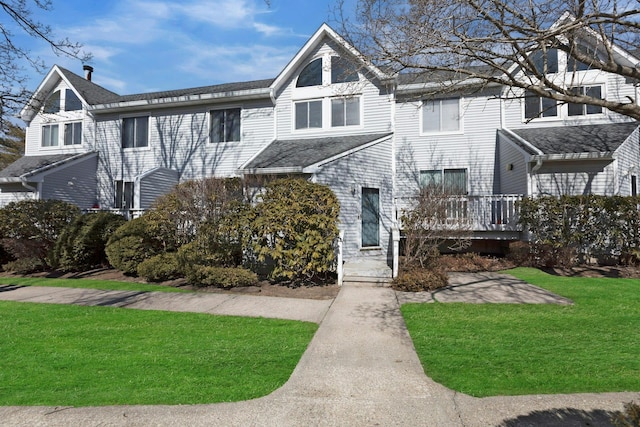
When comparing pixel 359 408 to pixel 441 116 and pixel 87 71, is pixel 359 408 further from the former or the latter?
pixel 87 71

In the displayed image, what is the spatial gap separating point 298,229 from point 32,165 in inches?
572

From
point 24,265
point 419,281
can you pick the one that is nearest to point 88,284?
point 24,265

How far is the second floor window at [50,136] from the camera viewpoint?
1825cm

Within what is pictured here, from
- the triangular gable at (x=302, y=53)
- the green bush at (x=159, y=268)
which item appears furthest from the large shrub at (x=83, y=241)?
the triangular gable at (x=302, y=53)

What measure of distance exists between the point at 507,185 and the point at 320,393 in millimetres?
12678

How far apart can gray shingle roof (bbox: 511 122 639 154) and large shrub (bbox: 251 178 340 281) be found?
7.96 metres

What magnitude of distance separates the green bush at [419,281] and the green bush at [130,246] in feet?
23.6

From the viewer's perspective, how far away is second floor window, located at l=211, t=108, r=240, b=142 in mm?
15742

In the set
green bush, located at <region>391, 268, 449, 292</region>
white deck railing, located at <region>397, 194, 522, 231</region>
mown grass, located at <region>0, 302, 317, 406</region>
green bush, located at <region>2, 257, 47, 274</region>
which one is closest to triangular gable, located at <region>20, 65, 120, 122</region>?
green bush, located at <region>2, 257, 47, 274</region>

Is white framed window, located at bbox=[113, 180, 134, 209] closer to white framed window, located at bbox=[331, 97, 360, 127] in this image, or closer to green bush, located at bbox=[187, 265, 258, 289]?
green bush, located at bbox=[187, 265, 258, 289]

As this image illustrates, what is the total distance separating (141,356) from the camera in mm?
4762

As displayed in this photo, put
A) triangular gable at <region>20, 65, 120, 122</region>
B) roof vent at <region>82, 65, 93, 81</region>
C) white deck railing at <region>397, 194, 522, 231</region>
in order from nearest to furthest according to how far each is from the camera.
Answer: white deck railing at <region>397, 194, 522, 231</region> < triangular gable at <region>20, 65, 120, 122</region> < roof vent at <region>82, 65, 93, 81</region>

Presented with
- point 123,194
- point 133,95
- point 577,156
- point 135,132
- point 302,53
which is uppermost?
point 302,53

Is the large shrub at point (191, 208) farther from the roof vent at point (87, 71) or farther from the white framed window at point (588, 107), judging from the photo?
the roof vent at point (87, 71)
